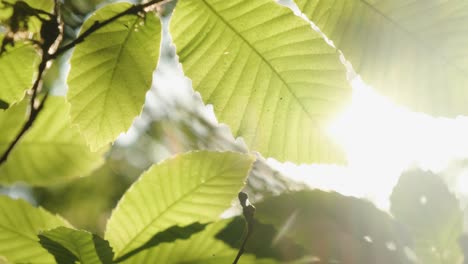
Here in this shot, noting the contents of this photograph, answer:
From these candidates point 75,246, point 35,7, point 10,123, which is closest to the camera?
point 75,246

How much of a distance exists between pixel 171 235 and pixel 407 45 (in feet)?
1.46

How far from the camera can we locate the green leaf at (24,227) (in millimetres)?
772

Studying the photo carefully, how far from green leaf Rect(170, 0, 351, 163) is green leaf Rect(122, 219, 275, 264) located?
15 cm

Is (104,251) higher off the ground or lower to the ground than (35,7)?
lower

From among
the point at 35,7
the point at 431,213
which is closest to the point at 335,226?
the point at 431,213

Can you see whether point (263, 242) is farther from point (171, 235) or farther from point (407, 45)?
point (407, 45)

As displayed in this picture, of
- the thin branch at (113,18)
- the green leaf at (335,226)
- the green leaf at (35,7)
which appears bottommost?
the green leaf at (335,226)

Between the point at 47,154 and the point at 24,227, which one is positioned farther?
the point at 47,154

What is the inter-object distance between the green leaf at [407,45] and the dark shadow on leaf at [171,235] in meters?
0.34

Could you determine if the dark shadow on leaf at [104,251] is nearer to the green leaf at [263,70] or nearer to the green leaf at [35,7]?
the green leaf at [263,70]

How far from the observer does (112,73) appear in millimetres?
803

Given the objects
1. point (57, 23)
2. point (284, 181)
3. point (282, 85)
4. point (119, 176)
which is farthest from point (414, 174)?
point (119, 176)

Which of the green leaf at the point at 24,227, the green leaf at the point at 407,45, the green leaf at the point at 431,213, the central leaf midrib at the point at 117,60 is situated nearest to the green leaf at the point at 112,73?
the central leaf midrib at the point at 117,60

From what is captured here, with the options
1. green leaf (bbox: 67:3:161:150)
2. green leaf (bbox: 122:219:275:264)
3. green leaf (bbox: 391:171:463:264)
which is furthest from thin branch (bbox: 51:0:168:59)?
green leaf (bbox: 391:171:463:264)
